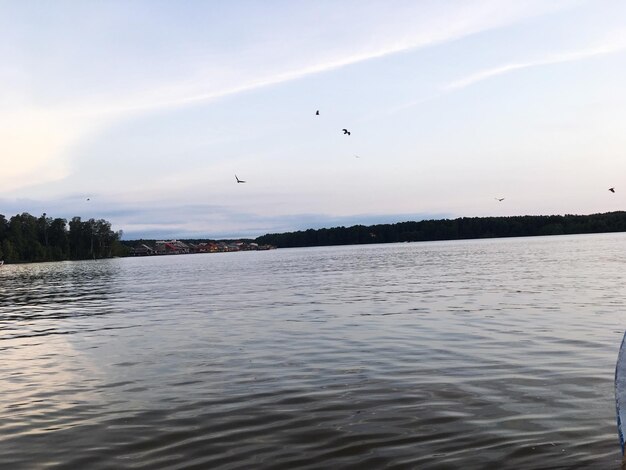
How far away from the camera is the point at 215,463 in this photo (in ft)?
26.9

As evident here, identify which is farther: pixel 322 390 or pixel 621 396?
pixel 322 390

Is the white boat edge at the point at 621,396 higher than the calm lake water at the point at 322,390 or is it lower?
higher

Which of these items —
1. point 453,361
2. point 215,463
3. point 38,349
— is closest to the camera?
point 215,463

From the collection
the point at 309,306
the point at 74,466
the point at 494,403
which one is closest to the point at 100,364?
the point at 74,466

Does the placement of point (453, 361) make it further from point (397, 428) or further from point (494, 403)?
point (397, 428)

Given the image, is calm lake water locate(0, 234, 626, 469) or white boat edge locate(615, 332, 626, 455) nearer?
white boat edge locate(615, 332, 626, 455)

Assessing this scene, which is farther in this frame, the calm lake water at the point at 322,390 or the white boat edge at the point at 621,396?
the calm lake water at the point at 322,390

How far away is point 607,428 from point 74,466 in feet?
26.9

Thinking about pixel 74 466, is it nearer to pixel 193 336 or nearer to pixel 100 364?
pixel 100 364

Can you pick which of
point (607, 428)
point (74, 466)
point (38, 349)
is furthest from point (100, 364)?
point (607, 428)

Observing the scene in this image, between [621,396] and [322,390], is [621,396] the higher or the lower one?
the higher one

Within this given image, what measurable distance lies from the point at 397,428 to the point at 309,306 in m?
20.2

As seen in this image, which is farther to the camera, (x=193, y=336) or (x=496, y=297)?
(x=496, y=297)

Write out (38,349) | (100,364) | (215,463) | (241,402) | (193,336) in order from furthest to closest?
(193,336) < (38,349) < (100,364) < (241,402) < (215,463)
